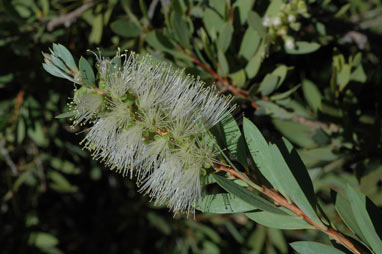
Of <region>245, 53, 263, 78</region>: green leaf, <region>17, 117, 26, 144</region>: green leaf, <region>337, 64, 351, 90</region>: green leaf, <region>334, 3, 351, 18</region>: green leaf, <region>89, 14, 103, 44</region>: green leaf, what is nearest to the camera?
<region>245, 53, 263, 78</region>: green leaf

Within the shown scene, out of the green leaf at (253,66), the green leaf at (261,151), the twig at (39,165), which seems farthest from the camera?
the twig at (39,165)

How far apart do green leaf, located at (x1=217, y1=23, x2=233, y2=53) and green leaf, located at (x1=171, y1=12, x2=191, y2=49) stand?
153 mm

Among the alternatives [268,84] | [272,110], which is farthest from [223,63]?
[272,110]

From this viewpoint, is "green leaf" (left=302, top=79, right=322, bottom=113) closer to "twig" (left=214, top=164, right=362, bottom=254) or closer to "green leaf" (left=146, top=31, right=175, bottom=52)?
"green leaf" (left=146, top=31, right=175, bottom=52)

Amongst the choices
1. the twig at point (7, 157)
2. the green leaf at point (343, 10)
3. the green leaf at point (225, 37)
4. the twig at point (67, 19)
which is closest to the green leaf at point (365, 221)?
the green leaf at point (225, 37)

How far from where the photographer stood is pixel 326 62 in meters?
2.41

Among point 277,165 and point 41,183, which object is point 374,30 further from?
point 41,183

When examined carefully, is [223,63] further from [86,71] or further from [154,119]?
[86,71]

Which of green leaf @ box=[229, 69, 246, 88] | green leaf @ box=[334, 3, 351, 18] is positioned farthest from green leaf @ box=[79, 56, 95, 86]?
green leaf @ box=[334, 3, 351, 18]

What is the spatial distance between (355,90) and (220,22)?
2.61 feet

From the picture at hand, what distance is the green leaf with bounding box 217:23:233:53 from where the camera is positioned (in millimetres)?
1546

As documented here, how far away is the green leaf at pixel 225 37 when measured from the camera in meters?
1.55

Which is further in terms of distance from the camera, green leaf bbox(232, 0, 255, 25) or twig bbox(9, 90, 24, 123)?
twig bbox(9, 90, 24, 123)

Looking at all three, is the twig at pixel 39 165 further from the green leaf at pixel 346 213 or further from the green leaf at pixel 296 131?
the green leaf at pixel 346 213
